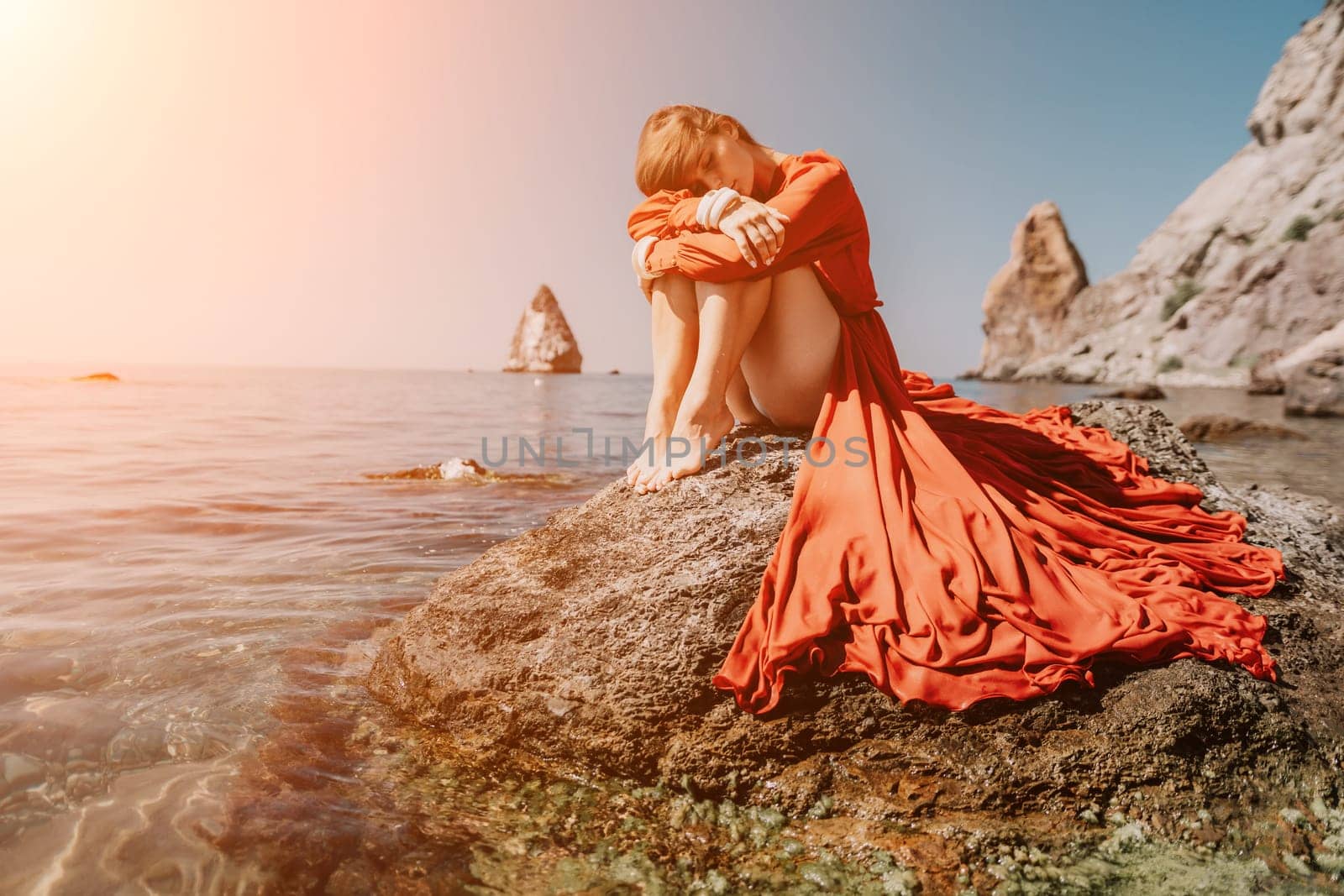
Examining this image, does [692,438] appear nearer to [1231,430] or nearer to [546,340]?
[1231,430]

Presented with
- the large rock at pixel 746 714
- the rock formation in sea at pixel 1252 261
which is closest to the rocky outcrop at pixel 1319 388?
the rock formation in sea at pixel 1252 261

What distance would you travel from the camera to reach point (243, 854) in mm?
2027

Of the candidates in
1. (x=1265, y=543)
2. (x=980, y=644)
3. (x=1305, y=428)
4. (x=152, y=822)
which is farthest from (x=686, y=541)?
(x=1305, y=428)

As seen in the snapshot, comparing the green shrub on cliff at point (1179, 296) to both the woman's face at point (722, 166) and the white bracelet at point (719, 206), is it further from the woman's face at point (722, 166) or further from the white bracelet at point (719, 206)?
the white bracelet at point (719, 206)

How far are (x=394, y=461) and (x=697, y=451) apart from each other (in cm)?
875

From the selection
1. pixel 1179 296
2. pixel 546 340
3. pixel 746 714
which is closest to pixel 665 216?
pixel 746 714

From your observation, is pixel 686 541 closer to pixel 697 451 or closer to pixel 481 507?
pixel 697 451

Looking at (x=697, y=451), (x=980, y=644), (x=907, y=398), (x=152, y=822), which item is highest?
(x=907, y=398)

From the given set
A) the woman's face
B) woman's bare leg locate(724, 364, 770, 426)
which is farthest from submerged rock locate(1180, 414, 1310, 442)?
the woman's face

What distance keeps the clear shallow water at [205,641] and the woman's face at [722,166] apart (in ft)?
8.16

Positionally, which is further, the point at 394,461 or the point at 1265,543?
the point at 394,461

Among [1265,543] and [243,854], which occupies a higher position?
[1265,543]

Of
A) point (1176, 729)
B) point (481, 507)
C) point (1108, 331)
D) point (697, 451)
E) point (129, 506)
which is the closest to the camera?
point (1176, 729)

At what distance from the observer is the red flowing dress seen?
7.43 ft
